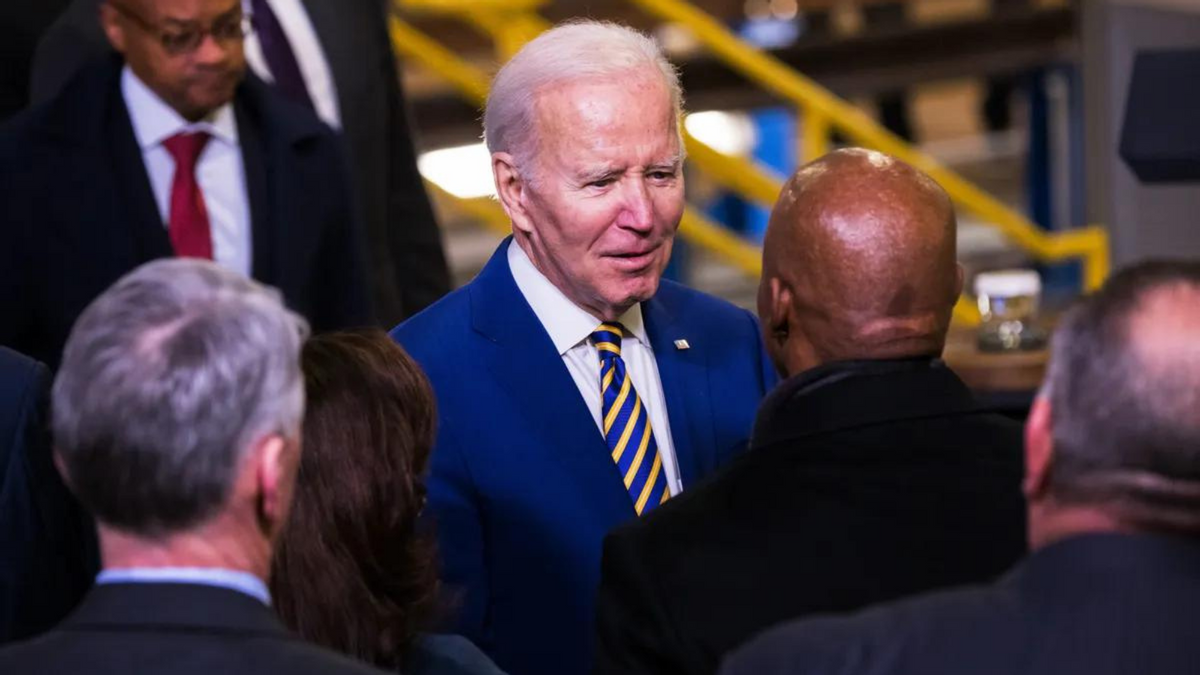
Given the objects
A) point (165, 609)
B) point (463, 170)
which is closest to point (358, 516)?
point (165, 609)

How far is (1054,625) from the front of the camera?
1.40 meters

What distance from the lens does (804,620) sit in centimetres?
150

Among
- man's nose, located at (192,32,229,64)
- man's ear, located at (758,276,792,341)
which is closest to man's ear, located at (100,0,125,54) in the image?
man's nose, located at (192,32,229,64)

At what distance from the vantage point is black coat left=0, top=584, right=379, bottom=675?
1.45m

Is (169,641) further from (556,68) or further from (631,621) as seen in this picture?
(556,68)

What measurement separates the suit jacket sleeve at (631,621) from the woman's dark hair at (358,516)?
183 millimetres

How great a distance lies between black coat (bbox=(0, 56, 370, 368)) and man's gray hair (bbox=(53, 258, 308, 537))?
1542mm

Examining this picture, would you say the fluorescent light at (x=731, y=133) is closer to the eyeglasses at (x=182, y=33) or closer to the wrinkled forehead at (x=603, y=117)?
the eyeglasses at (x=182, y=33)

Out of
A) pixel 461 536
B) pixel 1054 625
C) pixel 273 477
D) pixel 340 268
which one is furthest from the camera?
pixel 340 268

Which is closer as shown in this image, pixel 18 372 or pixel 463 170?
pixel 18 372

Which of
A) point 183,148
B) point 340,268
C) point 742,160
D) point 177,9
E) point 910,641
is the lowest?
point 742,160

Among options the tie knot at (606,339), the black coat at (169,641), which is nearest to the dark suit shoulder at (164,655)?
the black coat at (169,641)

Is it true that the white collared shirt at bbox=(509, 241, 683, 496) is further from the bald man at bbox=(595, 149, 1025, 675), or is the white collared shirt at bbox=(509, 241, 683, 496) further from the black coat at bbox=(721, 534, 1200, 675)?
the black coat at bbox=(721, 534, 1200, 675)

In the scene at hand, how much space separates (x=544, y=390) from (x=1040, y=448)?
988 millimetres
